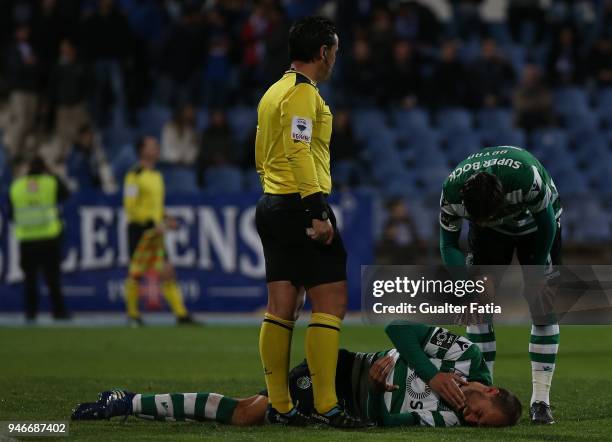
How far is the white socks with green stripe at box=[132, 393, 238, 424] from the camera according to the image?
23.0ft

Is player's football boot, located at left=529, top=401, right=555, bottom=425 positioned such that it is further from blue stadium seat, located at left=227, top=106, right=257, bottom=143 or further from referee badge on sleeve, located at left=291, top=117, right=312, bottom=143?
blue stadium seat, located at left=227, top=106, right=257, bottom=143

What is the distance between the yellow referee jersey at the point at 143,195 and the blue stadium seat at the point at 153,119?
171 inches

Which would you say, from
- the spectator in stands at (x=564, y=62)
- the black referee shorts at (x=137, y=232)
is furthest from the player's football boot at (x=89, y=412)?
the spectator in stands at (x=564, y=62)

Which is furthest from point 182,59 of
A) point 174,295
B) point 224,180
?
point 174,295

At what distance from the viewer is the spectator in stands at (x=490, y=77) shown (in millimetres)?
20469

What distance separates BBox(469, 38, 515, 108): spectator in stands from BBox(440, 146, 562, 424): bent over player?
1303 centimetres

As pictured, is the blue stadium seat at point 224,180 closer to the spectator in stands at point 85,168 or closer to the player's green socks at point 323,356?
the spectator in stands at point 85,168

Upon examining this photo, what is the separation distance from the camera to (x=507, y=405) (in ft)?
22.4

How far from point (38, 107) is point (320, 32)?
42.0 ft

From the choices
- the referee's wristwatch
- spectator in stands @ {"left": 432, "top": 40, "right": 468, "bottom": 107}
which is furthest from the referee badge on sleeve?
spectator in stands @ {"left": 432, "top": 40, "right": 468, "bottom": 107}

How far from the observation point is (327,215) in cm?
674

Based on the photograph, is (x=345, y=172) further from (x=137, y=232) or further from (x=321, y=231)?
(x=321, y=231)

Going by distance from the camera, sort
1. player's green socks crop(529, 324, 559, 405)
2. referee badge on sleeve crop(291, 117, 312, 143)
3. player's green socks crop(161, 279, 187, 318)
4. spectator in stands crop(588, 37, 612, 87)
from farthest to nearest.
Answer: spectator in stands crop(588, 37, 612, 87) < player's green socks crop(161, 279, 187, 318) < player's green socks crop(529, 324, 559, 405) < referee badge on sleeve crop(291, 117, 312, 143)

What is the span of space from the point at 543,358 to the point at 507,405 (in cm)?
73
